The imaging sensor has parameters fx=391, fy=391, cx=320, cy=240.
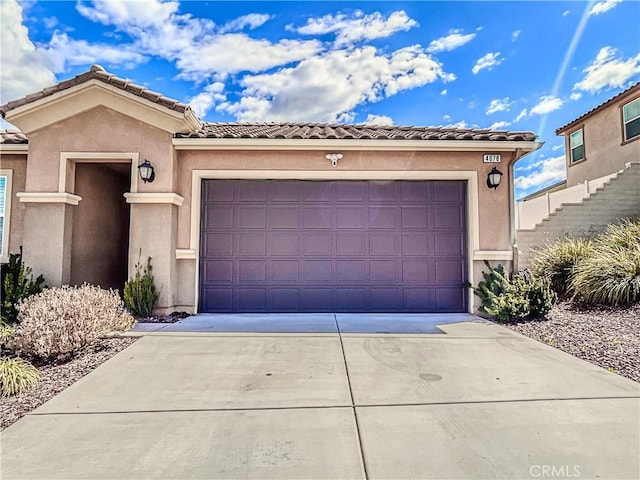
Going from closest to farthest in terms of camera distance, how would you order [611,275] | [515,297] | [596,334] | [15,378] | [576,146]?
1. [15,378]
2. [596,334]
3. [515,297]
4. [611,275]
5. [576,146]

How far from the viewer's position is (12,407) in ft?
12.4

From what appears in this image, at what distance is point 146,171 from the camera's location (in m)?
7.71

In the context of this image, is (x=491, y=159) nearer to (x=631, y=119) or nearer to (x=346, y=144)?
(x=346, y=144)

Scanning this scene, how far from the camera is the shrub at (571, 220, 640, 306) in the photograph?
7.51 m

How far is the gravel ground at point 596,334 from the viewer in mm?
4992

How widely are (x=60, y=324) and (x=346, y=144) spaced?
5.81m

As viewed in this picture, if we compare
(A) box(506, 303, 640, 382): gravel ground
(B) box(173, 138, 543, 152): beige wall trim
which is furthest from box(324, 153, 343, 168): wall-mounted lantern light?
(A) box(506, 303, 640, 382): gravel ground

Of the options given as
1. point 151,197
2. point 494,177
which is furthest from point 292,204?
point 494,177

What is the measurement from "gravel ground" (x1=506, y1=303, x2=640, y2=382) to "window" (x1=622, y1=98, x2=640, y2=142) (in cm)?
1013

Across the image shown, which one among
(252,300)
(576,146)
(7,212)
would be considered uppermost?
(576,146)

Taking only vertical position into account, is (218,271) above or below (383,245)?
below

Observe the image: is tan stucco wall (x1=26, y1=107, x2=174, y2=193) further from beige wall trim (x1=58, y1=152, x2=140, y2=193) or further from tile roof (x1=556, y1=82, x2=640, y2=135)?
tile roof (x1=556, y1=82, x2=640, y2=135)

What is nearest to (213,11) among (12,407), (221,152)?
(221,152)

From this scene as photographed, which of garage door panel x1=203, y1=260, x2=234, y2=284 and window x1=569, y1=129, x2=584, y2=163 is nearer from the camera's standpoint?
garage door panel x1=203, y1=260, x2=234, y2=284
